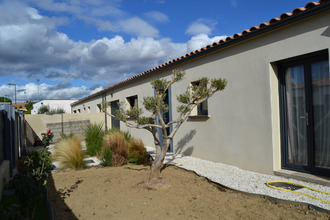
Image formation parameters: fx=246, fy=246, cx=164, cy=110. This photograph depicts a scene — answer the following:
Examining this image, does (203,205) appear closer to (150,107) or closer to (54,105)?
(150,107)

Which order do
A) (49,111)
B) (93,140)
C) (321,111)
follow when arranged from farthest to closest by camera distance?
(49,111) < (93,140) < (321,111)

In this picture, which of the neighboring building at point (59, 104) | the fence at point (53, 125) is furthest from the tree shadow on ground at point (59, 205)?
the neighboring building at point (59, 104)

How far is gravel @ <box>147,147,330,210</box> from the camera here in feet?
12.1

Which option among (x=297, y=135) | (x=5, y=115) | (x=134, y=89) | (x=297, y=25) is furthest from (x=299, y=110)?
(x=134, y=89)

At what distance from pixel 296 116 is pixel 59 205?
182 inches

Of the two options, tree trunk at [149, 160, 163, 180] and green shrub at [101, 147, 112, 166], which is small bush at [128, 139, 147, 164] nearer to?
green shrub at [101, 147, 112, 166]

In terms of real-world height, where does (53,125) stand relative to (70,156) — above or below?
above

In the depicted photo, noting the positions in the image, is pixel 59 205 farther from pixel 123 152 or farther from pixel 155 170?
pixel 123 152

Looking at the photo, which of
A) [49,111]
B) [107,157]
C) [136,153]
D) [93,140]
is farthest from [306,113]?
[49,111]

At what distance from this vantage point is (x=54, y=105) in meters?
41.0

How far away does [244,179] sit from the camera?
4.91 metres

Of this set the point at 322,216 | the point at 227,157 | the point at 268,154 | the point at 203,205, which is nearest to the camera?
the point at 322,216

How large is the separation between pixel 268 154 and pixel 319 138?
1.00 meters

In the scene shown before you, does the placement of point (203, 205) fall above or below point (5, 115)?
below
